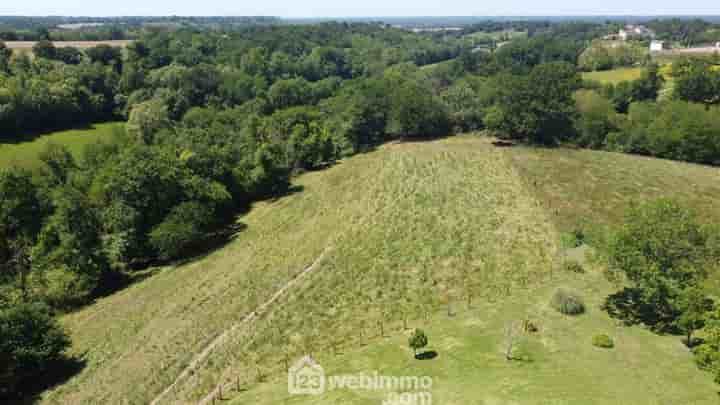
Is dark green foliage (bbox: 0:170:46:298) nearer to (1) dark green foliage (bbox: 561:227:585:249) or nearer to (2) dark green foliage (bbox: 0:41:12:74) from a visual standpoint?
(1) dark green foliage (bbox: 561:227:585:249)

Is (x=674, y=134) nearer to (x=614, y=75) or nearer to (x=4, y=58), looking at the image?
(x=614, y=75)

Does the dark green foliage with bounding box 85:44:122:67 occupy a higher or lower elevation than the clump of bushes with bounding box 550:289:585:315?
higher

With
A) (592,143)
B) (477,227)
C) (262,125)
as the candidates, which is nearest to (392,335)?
(477,227)

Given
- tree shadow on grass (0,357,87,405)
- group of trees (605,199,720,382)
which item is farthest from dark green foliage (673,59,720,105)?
tree shadow on grass (0,357,87,405)

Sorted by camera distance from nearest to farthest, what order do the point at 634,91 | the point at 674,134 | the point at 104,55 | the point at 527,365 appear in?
the point at 527,365
the point at 674,134
the point at 634,91
the point at 104,55

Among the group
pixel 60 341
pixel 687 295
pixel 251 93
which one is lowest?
pixel 60 341

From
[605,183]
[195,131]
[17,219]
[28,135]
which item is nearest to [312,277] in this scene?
[17,219]

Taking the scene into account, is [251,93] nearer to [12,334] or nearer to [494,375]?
[12,334]
